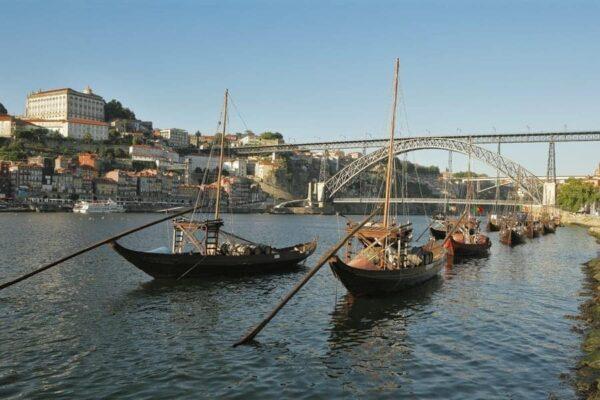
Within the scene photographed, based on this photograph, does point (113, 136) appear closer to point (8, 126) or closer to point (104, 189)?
point (8, 126)

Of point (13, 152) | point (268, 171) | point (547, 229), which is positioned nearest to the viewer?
point (547, 229)

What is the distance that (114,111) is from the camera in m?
184

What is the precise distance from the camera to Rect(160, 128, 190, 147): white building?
624 ft

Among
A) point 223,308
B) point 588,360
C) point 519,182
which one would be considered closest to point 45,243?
point 223,308

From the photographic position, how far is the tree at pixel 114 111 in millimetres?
183125

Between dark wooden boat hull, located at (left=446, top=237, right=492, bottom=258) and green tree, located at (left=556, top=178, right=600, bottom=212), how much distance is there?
7412cm

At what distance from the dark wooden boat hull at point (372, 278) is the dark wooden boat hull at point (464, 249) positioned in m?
16.3

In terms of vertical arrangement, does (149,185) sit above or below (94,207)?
above

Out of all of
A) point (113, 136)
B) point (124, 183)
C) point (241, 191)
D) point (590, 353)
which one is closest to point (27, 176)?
point (124, 183)

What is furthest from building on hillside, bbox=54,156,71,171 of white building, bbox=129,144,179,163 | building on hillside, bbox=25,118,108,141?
white building, bbox=129,144,179,163

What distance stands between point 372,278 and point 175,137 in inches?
7010

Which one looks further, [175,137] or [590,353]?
[175,137]

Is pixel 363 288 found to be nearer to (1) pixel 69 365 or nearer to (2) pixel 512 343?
(2) pixel 512 343

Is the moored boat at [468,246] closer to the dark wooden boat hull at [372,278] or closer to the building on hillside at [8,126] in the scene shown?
the dark wooden boat hull at [372,278]
